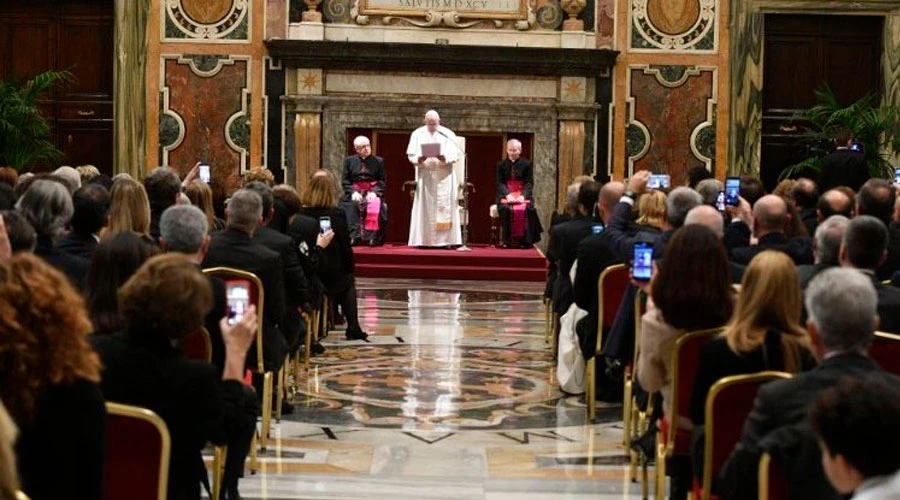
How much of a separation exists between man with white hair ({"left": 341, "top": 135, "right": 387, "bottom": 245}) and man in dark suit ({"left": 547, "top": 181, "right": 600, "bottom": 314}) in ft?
21.8

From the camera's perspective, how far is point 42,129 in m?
15.3

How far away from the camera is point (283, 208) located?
9352 millimetres

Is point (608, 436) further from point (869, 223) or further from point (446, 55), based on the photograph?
point (446, 55)

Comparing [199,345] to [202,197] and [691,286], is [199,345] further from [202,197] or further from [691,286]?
[202,197]

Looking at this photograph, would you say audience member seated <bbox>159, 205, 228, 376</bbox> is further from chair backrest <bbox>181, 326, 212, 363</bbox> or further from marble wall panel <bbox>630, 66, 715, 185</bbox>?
marble wall panel <bbox>630, 66, 715, 185</bbox>

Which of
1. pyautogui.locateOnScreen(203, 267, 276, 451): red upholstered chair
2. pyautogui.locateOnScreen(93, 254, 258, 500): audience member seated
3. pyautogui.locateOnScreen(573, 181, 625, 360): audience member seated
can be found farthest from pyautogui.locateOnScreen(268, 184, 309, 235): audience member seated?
pyautogui.locateOnScreen(93, 254, 258, 500): audience member seated

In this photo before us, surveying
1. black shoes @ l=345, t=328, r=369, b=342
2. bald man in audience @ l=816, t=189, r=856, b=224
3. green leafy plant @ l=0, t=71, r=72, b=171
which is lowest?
black shoes @ l=345, t=328, r=369, b=342

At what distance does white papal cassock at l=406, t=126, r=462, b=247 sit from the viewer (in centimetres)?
1639

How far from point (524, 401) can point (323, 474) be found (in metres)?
2.25

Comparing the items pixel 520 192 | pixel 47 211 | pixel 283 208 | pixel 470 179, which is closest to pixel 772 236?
pixel 47 211

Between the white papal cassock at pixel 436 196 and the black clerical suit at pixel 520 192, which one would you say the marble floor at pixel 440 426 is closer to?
the white papal cassock at pixel 436 196

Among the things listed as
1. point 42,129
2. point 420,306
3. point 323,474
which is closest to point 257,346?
point 323,474

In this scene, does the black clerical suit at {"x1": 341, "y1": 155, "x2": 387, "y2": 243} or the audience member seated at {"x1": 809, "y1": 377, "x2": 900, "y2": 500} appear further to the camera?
the black clerical suit at {"x1": 341, "y1": 155, "x2": 387, "y2": 243}

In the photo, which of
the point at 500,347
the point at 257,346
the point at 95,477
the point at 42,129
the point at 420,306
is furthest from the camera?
the point at 42,129
